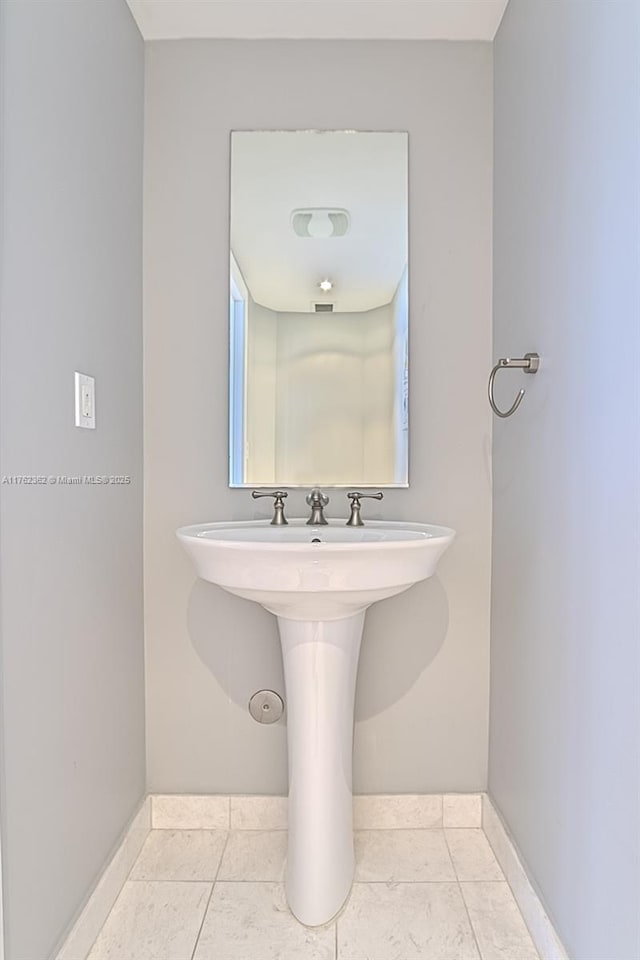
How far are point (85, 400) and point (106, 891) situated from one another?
3.45ft

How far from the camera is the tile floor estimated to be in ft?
4.26

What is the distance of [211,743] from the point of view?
1.75m

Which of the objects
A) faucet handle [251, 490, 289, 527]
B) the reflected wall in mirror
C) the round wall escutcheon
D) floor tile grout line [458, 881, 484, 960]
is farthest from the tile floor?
the reflected wall in mirror

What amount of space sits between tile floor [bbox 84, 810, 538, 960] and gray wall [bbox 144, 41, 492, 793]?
0.48 feet

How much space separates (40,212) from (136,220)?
0.59 metres

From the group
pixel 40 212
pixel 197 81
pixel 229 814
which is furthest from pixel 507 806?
pixel 197 81

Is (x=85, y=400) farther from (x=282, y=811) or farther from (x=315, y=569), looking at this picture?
(x=282, y=811)

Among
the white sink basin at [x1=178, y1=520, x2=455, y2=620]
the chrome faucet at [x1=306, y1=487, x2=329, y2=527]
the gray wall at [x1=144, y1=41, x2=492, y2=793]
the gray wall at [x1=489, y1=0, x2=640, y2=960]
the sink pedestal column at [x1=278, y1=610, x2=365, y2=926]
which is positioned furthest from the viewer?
the gray wall at [x1=144, y1=41, x2=492, y2=793]

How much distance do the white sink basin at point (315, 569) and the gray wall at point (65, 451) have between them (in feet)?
0.90

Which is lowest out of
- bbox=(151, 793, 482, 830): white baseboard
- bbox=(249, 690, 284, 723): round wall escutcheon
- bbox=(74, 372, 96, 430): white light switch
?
bbox=(151, 793, 482, 830): white baseboard

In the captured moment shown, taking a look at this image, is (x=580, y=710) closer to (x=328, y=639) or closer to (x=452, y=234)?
(x=328, y=639)

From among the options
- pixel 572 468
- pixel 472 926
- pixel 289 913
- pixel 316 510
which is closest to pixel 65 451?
pixel 316 510

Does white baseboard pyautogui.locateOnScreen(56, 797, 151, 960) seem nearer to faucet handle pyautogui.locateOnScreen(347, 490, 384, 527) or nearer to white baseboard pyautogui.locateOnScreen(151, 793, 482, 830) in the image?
white baseboard pyautogui.locateOnScreen(151, 793, 482, 830)

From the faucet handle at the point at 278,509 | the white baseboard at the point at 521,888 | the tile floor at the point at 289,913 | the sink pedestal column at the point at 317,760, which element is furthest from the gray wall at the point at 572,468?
the faucet handle at the point at 278,509
